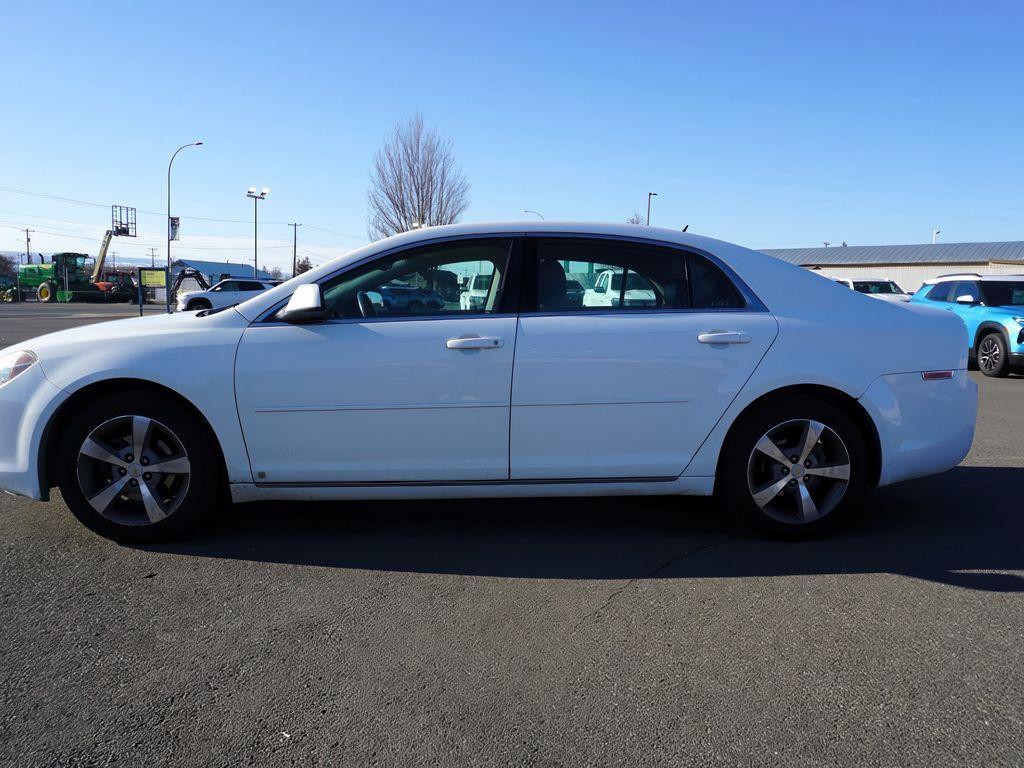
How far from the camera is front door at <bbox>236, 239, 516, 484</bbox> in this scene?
3748 millimetres

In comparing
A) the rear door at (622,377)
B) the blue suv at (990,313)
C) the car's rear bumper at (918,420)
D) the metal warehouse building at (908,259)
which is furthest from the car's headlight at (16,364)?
the metal warehouse building at (908,259)

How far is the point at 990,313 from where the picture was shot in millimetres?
12578

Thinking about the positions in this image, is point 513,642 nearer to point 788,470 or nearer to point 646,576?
point 646,576

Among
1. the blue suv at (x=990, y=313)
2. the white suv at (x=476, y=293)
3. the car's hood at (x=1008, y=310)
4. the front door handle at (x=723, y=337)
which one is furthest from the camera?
the car's hood at (x=1008, y=310)

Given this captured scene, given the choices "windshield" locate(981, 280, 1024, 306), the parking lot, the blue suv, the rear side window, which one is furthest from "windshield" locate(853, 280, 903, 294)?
the rear side window

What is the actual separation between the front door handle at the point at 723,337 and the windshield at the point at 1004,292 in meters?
11.5

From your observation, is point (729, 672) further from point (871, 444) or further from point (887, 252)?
point (887, 252)

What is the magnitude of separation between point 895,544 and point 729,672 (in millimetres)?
1757

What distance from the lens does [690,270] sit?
4.03 meters

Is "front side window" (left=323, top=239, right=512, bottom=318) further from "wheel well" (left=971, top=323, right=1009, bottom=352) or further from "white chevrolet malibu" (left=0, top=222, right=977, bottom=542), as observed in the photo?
"wheel well" (left=971, top=323, right=1009, bottom=352)

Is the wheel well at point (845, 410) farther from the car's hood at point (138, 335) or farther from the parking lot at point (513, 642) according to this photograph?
the car's hood at point (138, 335)

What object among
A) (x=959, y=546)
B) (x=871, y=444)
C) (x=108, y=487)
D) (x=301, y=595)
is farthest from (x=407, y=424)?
(x=959, y=546)

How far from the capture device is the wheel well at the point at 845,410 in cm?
393

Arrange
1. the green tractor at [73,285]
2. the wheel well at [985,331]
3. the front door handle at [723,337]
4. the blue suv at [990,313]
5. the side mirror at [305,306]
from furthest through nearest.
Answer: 1. the green tractor at [73,285]
2. the wheel well at [985,331]
3. the blue suv at [990,313]
4. the front door handle at [723,337]
5. the side mirror at [305,306]
